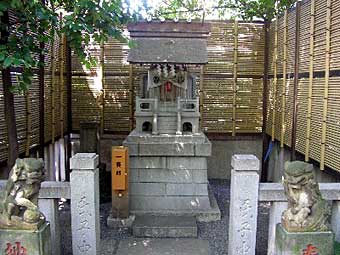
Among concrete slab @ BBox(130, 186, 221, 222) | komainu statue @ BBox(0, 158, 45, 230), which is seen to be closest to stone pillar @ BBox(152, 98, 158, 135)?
concrete slab @ BBox(130, 186, 221, 222)

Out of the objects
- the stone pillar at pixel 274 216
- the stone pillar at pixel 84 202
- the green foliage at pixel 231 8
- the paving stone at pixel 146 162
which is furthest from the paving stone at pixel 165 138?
the green foliage at pixel 231 8

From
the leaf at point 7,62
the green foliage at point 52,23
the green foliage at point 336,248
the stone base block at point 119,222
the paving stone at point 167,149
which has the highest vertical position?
the green foliage at point 52,23

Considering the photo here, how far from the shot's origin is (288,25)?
820 cm

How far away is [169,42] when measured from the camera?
7.01 metres

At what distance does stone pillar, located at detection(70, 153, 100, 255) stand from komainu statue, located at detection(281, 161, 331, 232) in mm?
2358

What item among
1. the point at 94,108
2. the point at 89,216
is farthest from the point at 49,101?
the point at 89,216

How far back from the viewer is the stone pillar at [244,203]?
450 centimetres

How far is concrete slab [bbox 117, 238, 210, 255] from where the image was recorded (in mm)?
5445

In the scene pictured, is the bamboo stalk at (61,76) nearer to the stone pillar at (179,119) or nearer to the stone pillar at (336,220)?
the stone pillar at (179,119)

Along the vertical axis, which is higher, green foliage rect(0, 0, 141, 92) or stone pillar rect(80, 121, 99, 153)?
green foliage rect(0, 0, 141, 92)

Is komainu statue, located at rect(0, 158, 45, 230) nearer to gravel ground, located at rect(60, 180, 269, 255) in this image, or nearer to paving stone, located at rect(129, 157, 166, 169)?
gravel ground, located at rect(60, 180, 269, 255)

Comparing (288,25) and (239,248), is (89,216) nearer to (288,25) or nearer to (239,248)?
(239,248)

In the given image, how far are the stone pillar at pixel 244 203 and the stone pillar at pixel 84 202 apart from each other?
5.84 ft

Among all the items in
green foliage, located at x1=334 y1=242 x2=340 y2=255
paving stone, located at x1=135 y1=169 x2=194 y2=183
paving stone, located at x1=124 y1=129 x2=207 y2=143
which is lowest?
green foliage, located at x1=334 y1=242 x2=340 y2=255
